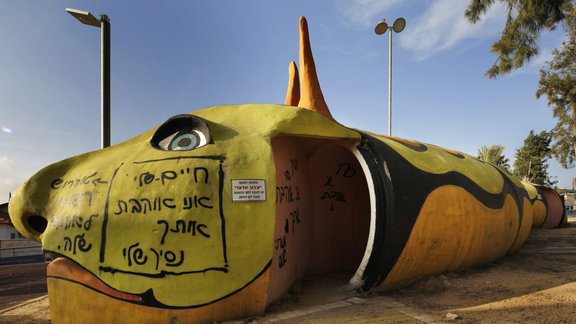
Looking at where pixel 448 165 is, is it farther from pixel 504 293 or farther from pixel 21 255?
pixel 21 255

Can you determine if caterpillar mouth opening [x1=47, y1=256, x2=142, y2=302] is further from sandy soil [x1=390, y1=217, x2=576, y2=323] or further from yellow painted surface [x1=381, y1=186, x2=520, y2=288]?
sandy soil [x1=390, y1=217, x2=576, y2=323]

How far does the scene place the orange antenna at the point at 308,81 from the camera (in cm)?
747

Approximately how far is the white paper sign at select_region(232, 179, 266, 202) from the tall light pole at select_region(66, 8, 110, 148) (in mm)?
4944

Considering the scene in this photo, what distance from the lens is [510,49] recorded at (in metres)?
19.3

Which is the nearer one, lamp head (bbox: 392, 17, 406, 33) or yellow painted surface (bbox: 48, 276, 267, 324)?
yellow painted surface (bbox: 48, 276, 267, 324)

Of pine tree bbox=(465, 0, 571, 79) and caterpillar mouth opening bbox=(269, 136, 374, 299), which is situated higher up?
pine tree bbox=(465, 0, 571, 79)

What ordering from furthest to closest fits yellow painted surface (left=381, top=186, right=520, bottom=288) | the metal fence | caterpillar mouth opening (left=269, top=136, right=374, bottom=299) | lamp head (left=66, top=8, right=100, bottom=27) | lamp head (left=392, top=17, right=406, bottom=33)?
the metal fence → lamp head (left=392, top=17, right=406, bottom=33) → lamp head (left=66, top=8, right=100, bottom=27) → caterpillar mouth opening (left=269, top=136, right=374, bottom=299) → yellow painted surface (left=381, top=186, right=520, bottom=288)

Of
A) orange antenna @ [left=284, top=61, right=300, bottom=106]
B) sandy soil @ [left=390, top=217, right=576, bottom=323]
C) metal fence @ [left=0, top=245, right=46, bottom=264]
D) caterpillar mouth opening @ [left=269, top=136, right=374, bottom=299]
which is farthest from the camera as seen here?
metal fence @ [left=0, top=245, right=46, bottom=264]

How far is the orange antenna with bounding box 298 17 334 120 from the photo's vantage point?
24.5ft

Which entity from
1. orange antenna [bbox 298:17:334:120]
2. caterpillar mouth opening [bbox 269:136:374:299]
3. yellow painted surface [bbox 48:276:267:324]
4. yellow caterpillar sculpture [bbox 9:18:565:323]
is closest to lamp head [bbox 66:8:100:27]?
yellow caterpillar sculpture [bbox 9:18:565:323]

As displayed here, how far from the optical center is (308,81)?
7.65m

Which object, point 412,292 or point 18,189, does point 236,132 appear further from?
point 412,292

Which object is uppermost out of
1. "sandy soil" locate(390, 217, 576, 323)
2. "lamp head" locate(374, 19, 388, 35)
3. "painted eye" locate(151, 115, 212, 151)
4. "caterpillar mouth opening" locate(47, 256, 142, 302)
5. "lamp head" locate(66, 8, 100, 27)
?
"lamp head" locate(374, 19, 388, 35)

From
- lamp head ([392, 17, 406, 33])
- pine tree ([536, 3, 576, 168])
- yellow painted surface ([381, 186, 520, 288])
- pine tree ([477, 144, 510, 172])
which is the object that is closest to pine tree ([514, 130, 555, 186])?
pine tree ([477, 144, 510, 172])
